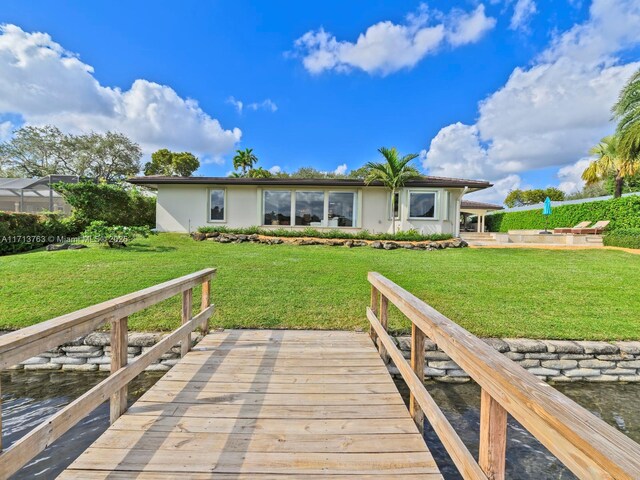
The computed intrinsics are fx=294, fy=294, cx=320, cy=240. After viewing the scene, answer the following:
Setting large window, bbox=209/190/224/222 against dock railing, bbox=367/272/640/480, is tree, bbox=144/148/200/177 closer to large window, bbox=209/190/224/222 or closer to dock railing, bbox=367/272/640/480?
large window, bbox=209/190/224/222

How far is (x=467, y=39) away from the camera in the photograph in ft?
35.1

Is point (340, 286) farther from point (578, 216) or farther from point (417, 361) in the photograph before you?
point (578, 216)

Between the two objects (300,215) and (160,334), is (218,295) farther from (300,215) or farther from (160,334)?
(300,215)

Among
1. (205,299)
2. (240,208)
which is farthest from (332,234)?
(205,299)

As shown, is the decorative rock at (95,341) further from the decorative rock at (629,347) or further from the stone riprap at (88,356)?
the decorative rock at (629,347)

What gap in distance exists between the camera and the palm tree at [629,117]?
449 inches

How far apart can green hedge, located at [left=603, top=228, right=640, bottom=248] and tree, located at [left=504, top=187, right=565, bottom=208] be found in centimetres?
3026

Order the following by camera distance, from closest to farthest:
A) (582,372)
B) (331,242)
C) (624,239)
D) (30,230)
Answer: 1. (582,372)
2. (30,230)
3. (624,239)
4. (331,242)

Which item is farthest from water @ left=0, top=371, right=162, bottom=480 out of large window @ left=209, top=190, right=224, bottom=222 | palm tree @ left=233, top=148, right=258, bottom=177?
palm tree @ left=233, top=148, right=258, bottom=177

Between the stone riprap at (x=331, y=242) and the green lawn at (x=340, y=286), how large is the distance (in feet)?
5.64

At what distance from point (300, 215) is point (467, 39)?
9283mm

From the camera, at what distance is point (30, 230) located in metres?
10.1

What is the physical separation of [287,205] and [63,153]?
3028cm

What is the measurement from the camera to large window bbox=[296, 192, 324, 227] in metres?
13.6
